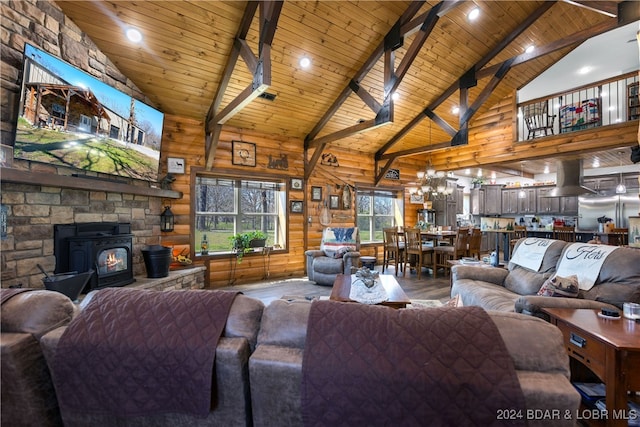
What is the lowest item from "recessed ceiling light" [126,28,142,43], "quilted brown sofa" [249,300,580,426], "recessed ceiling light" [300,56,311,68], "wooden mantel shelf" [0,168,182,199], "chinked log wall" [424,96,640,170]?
"quilted brown sofa" [249,300,580,426]

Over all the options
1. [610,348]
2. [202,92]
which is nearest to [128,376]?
[610,348]

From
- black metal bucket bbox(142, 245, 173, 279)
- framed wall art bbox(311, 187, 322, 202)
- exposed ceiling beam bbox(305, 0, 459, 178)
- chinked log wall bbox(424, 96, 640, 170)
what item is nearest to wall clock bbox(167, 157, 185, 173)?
black metal bucket bbox(142, 245, 173, 279)

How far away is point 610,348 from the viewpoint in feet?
4.31

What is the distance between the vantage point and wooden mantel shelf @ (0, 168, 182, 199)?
2232 mm

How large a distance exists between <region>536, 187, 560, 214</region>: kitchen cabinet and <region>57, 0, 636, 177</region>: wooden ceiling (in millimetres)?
3981

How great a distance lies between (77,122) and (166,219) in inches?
75.3

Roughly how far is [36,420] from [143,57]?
154 inches

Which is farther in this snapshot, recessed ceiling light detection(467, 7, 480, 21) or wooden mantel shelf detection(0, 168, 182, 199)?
recessed ceiling light detection(467, 7, 480, 21)

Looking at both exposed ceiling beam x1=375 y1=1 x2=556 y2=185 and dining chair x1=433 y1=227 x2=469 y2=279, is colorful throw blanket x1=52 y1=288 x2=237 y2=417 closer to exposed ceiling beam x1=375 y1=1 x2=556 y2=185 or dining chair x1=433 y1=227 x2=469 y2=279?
dining chair x1=433 y1=227 x2=469 y2=279

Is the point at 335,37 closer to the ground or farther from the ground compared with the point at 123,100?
farther from the ground

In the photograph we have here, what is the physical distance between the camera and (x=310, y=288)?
4773mm

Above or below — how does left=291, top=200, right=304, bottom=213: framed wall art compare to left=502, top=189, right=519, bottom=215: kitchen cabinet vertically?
below

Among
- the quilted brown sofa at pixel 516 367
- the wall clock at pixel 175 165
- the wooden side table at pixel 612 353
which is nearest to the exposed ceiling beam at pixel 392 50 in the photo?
the wall clock at pixel 175 165

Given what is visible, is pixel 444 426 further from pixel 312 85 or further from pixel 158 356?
pixel 312 85
